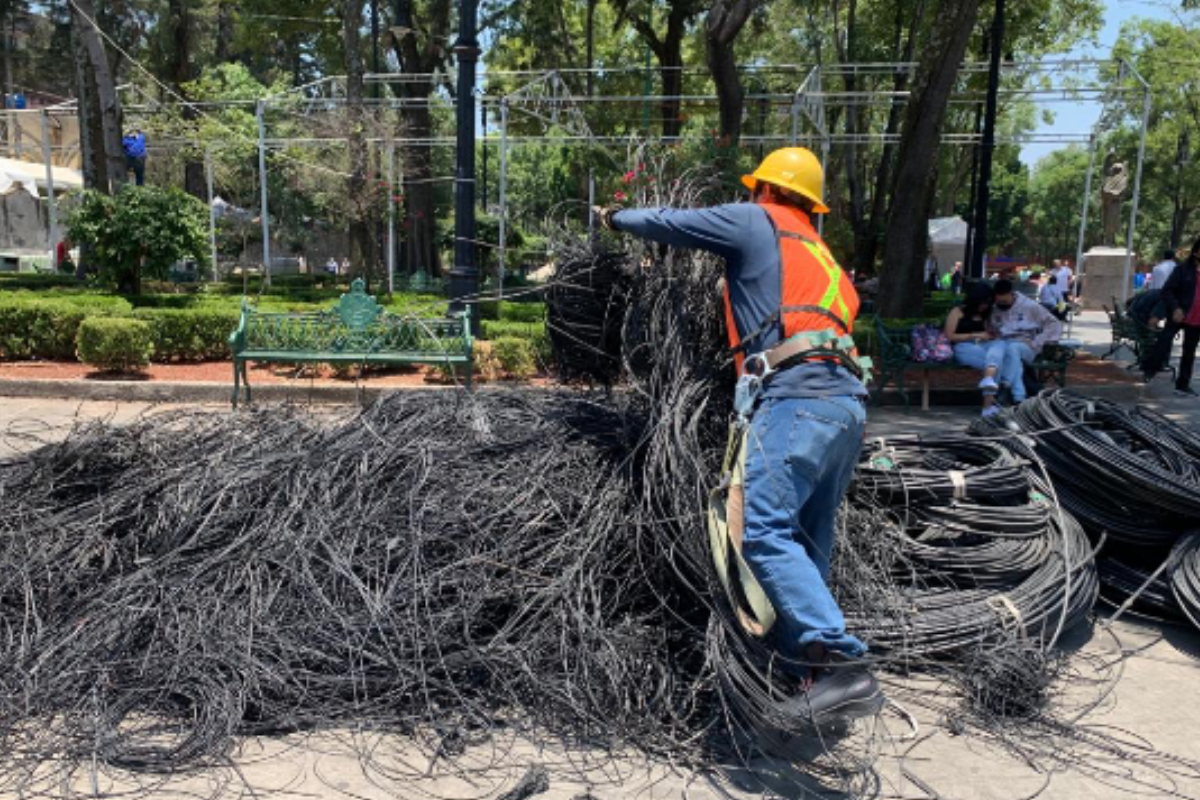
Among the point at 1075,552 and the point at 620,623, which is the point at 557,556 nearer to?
the point at 620,623

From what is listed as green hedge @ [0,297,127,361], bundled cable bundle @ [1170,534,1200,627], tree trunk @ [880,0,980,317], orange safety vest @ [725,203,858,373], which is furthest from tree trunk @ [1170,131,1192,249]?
orange safety vest @ [725,203,858,373]

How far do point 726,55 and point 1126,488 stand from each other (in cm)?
1301

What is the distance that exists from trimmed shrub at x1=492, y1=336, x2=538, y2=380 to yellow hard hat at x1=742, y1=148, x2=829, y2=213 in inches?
296

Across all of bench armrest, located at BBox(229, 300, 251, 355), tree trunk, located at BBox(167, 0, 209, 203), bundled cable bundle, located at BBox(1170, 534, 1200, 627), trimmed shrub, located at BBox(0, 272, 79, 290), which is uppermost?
tree trunk, located at BBox(167, 0, 209, 203)

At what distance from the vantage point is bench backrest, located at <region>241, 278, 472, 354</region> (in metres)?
10.1

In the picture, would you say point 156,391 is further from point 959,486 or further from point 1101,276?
point 1101,276

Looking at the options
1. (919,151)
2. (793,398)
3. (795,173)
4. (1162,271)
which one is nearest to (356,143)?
(919,151)

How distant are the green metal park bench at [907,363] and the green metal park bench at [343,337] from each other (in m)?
4.59

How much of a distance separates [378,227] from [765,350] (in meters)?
20.7

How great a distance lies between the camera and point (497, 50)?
34656 mm

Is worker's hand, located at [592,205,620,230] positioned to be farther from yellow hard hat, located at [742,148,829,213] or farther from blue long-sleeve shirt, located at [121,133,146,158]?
blue long-sleeve shirt, located at [121,133,146,158]

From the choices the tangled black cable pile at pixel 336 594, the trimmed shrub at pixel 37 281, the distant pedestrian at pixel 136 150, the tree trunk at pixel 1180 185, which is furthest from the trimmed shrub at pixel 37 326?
the tree trunk at pixel 1180 185

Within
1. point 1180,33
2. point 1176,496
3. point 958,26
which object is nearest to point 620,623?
point 1176,496

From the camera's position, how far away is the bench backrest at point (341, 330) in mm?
10094
